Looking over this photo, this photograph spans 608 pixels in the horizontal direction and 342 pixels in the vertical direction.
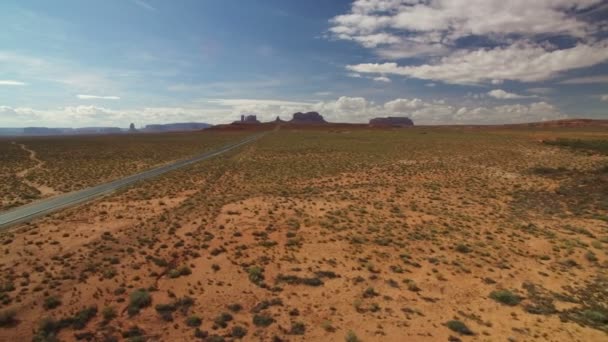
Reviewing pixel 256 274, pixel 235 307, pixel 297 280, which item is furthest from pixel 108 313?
pixel 297 280

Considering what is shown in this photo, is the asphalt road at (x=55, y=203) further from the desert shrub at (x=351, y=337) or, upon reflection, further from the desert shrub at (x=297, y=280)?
the desert shrub at (x=351, y=337)

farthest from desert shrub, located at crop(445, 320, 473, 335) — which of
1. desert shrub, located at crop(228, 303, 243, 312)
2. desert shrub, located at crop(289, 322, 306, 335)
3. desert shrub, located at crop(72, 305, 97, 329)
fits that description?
desert shrub, located at crop(72, 305, 97, 329)

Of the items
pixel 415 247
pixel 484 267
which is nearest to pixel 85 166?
pixel 415 247

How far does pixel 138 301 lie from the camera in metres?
11.3

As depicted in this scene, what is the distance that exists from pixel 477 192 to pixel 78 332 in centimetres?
2905

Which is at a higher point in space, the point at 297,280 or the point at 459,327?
the point at 297,280

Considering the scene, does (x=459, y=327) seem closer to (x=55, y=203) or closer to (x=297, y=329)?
(x=297, y=329)

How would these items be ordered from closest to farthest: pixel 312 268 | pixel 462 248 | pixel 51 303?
pixel 51 303, pixel 312 268, pixel 462 248

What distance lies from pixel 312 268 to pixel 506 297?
737 cm

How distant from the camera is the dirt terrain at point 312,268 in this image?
1027cm

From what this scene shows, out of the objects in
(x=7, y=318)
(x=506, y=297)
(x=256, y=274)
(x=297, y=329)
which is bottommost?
(x=297, y=329)

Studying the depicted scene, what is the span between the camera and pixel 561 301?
1172 cm

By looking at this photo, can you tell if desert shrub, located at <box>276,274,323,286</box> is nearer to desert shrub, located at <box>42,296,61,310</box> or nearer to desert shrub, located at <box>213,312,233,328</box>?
desert shrub, located at <box>213,312,233,328</box>

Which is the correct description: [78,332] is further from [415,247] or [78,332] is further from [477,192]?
[477,192]
